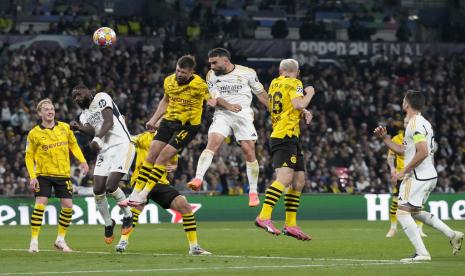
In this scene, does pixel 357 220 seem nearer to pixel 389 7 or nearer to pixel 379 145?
pixel 379 145

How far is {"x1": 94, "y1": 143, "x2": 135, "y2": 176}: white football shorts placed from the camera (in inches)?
774

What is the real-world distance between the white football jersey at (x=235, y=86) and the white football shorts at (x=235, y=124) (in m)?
0.09

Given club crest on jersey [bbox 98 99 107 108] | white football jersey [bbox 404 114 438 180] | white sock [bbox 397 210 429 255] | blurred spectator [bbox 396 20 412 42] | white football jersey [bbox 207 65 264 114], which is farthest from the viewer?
blurred spectator [bbox 396 20 412 42]

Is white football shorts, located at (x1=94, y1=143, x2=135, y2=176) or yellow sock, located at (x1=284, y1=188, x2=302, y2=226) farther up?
white football shorts, located at (x1=94, y1=143, x2=135, y2=176)

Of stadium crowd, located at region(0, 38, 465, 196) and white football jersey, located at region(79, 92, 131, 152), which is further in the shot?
stadium crowd, located at region(0, 38, 465, 196)

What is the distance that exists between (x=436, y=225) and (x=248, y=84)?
4388 mm

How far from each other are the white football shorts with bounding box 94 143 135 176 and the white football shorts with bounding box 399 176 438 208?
5.56 m

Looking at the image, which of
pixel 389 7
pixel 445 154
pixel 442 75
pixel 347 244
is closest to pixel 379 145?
pixel 445 154

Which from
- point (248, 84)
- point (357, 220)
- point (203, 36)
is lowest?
point (357, 220)

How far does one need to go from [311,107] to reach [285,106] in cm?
2593

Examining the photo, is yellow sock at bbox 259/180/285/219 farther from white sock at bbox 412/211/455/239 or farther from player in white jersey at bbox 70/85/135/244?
player in white jersey at bbox 70/85/135/244

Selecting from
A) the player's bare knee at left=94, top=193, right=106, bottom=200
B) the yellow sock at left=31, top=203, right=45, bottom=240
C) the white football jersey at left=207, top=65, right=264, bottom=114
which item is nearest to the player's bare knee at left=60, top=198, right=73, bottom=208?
the yellow sock at left=31, top=203, right=45, bottom=240

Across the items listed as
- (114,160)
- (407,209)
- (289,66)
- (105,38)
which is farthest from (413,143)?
(105,38)

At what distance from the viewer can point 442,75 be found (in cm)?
4894
